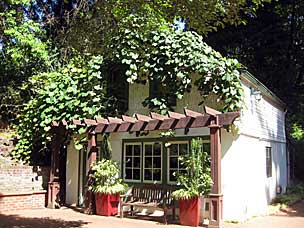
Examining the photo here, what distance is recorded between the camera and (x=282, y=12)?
731 inches

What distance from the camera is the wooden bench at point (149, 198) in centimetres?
959

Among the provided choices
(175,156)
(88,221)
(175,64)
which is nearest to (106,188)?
(88,221)

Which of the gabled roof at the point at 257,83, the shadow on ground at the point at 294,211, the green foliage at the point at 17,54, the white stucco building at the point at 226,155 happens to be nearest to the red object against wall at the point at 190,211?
the white stucco building at the point at 226,155

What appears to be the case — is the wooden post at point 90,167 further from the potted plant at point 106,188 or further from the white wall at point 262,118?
the white wall at point 262,118

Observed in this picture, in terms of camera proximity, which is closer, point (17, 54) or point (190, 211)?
point (190, 211)

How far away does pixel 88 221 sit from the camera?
9.06m

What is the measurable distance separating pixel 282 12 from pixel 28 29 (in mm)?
12165

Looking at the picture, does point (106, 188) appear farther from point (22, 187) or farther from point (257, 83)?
point (257, 83)

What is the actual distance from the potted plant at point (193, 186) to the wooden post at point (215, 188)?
0.32m

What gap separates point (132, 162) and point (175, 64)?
3.20m

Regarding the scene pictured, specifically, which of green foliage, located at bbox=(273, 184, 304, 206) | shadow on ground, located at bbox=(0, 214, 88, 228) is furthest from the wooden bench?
green foliage, located at bbox=(273, 184, 304, 206)

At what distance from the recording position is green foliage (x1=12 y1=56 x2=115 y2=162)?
37.6 feet

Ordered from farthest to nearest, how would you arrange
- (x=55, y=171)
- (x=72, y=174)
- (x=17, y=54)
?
(x=17, y=54) → (x=72, y=174) → (x=55, y=171)

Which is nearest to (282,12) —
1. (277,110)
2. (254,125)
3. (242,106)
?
(277,110)
